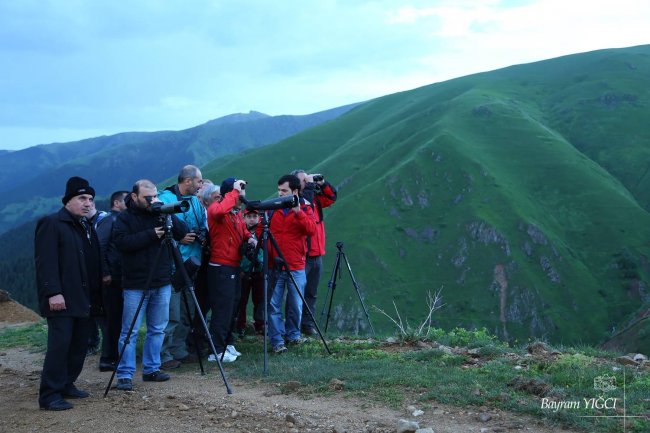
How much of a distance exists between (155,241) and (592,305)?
80.1m

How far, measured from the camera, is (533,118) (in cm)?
12262

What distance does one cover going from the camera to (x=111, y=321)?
828 cm

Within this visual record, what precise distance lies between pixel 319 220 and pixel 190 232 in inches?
Answer: 114

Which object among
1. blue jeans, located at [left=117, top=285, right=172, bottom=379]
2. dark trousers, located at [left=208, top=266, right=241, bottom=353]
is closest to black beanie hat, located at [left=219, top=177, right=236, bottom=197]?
dark trousers, located at [left=208, top=266, right=241, bottom=353]

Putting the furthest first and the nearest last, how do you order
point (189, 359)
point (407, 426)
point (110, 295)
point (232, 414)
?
point (189, 359) → point (110, 295) → point (232, 414) → point (407, 426)

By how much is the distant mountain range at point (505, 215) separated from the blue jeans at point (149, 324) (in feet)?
163

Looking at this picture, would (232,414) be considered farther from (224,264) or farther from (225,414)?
(224,264)

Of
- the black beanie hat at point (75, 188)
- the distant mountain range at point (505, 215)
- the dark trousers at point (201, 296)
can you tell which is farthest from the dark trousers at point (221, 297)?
the distant mountain range at point (505, 215)

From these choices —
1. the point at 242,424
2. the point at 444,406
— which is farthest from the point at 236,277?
the point at 444,406

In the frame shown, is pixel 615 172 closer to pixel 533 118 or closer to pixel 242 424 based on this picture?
pixel 533 118

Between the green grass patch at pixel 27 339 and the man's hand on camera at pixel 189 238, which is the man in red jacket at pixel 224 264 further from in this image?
the green grass patch at pixel 27 339

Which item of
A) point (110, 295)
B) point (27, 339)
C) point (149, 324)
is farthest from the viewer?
point (27, 339)

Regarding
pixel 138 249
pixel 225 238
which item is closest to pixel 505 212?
pixel 225 238

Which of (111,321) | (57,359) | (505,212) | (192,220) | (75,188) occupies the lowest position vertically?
(505,212)
